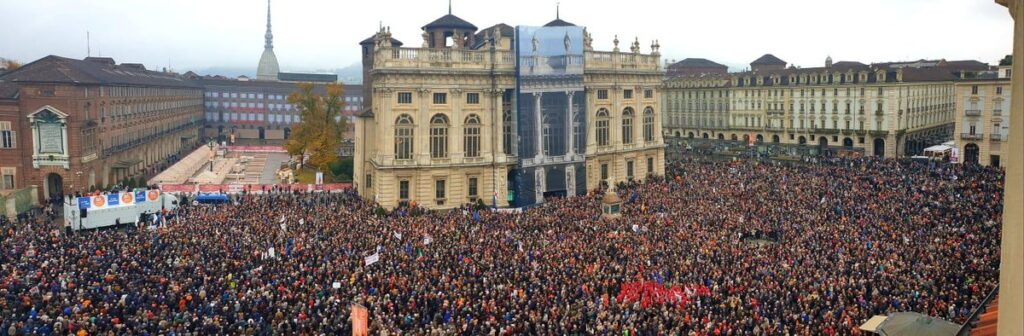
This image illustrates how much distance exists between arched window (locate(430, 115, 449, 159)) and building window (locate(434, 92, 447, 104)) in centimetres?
102

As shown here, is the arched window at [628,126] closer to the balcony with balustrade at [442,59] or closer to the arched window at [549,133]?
the arched window at [549,133]

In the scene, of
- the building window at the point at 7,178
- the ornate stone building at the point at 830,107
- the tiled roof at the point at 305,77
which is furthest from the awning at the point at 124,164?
the tiled roof at the point at 305,77

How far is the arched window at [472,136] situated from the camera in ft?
179

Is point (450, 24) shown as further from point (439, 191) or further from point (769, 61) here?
point (769, 61)

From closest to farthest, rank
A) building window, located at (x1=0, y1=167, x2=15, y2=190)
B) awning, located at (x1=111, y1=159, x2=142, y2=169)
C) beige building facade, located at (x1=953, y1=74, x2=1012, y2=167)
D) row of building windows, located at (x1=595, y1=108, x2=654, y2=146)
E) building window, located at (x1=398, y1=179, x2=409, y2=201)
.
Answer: building window, located at (x1=398, y1=179, x2=409, y2=201) < building window, located at (x1=0, y1=167, x2=15, y2=190) < row of building windows, located at (x1=595, y1=108, x2=654, y2=146) < beige building facade, located at (x1=953, y1=74, x2=1012, y2=167) < awning, located at (x1=111, y1=159, x2=142, y2=169)

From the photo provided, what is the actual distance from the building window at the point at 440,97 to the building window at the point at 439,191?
544 centimetres

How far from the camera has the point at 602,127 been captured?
198ft

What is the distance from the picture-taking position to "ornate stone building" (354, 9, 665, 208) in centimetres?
5191

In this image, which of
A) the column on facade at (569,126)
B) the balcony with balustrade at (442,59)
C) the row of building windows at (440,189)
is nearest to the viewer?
the balcony with balustrade at (442,59)

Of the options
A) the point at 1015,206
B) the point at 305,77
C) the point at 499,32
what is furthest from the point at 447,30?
the point at 305,77

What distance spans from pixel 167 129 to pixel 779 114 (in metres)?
70.3

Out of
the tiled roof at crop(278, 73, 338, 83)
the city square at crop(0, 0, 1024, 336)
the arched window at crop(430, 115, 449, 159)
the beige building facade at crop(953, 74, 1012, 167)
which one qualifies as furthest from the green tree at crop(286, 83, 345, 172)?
the tiled roof at crop(278, 73, 338, 83)

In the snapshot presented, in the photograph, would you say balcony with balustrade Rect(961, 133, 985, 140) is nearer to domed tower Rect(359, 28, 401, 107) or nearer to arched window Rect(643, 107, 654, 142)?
arched window Rect(643, 107, 654, 142)

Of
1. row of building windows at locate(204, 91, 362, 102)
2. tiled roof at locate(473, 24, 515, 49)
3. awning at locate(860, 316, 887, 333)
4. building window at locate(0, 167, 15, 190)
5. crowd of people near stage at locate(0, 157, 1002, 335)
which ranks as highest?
tiled roof at locate(473, 24, 515, 49)
